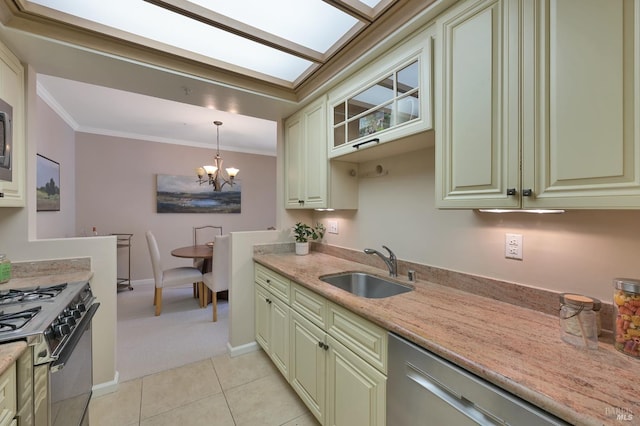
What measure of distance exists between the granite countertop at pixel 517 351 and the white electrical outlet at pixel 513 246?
24 cm

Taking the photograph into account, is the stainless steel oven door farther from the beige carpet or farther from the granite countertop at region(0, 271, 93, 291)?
the beige carpet

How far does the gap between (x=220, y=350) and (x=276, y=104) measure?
2369 mm

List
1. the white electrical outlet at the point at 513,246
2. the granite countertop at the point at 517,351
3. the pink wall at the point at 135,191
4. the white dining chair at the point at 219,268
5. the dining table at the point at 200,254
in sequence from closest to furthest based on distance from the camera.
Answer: the granite countertop at the point at 517,351
the white electrical outlet at the point at 513,246
the white dining chair at the point at 219,268
the dining table at the point at 200,254
the pink wall at the point at 135,191

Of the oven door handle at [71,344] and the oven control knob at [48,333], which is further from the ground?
the oven control knob at [48,333]

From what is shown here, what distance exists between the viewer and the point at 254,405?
5.99 feet

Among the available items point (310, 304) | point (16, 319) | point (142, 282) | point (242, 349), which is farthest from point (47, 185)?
point (310, 304)

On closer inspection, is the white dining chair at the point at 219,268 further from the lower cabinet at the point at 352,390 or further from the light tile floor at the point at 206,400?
the lower cabinet at the point at 352,390

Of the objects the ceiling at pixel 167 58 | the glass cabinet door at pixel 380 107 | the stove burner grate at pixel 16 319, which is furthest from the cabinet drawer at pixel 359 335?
the ceiling at pixel 167 58

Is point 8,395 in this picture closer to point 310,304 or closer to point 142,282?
point 310,304

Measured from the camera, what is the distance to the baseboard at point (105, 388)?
190cm

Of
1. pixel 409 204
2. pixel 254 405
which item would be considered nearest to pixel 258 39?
pixel 409 204

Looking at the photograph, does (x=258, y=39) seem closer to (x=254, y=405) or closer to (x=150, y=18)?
(x=150, y=18)

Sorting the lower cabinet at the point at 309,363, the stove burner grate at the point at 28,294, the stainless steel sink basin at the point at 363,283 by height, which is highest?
the stove burner grate at the point at 28,294

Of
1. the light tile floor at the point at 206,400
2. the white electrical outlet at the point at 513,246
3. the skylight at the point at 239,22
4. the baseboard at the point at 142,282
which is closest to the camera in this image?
the white electrical outlet at the point at 513,246
